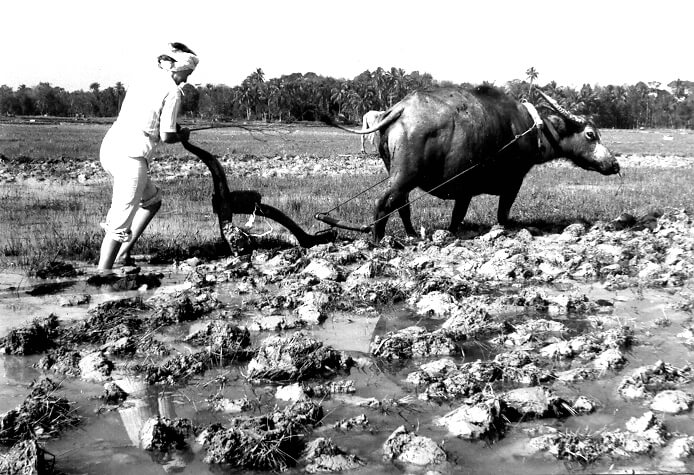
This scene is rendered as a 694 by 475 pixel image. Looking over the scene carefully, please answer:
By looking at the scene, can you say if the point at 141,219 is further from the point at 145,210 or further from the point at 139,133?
the point at 139,133

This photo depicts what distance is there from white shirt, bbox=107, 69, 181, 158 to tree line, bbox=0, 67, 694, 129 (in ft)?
148

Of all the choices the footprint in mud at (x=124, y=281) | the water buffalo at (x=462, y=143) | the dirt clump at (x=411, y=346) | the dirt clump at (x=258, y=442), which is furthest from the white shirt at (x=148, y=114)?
the dirt clump at (x=258, y=442)

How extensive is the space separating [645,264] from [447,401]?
4.38 metres

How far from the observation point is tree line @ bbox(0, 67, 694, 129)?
6538cm

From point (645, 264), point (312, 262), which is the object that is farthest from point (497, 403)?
point (645, 264)

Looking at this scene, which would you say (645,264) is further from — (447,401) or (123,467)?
(123,467)

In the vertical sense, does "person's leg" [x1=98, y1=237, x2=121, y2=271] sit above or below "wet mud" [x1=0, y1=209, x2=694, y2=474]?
above

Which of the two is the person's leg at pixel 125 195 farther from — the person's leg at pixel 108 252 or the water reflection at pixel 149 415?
the water reflection at pixel 149 415

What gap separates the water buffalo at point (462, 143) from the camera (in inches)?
327

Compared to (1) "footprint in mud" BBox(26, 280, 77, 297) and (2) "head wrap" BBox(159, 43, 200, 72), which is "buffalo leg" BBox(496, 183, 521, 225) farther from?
(1) "footprint in mud" BBox(26, 280, 77, 297)

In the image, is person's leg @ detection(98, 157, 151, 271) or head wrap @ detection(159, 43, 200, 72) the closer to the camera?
head wrap @ detection(159, 43, 200, 72)

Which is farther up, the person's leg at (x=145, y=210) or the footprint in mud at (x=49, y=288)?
the person's leg at (x=145, y=210)

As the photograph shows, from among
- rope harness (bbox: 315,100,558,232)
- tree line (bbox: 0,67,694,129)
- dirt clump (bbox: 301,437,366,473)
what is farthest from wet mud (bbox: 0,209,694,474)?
tree line (bbox: 0,67,694,129)

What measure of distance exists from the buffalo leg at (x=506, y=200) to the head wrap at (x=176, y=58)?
463cm
